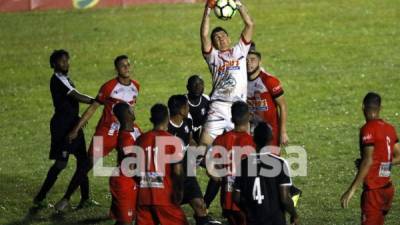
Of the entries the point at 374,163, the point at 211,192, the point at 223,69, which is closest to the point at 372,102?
the point at 374,163

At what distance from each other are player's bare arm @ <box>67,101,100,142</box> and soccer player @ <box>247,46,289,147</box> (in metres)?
A: 2.48

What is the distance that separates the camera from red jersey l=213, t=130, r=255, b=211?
13188 millimetres

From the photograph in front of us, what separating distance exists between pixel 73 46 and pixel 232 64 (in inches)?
721

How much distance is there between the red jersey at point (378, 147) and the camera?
13.0 metres

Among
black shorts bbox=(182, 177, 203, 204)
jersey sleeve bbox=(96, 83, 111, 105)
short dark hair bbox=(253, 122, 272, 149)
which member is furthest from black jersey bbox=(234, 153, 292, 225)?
jersey sleeve bbox=(96, 83, 111, 105)

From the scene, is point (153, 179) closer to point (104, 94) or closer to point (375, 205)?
point (375, 205)

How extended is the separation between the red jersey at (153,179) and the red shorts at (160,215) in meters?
0.07

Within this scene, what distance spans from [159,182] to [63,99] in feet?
15.9

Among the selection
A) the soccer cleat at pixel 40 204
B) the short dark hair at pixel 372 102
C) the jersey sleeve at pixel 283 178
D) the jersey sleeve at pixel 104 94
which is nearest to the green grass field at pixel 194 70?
the soccer cleat at pixel 40 204

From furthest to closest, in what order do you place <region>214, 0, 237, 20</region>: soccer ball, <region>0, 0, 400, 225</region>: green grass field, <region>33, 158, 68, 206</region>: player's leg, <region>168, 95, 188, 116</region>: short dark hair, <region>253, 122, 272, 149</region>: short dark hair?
<region>0, 0, 400, 225</region>: green grass field
<region>33, 158, 68, 206</region>: player's leg
<region>214, 0, 237, 20</region>: soccer ball
<region>168, 95, 188, 116</region>: short dark hair
<region>253, 122, 272, 149</region>: short dark hair

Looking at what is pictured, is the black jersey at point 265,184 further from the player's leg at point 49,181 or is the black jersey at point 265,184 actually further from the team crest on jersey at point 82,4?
the team crest on jersey at point 82,4

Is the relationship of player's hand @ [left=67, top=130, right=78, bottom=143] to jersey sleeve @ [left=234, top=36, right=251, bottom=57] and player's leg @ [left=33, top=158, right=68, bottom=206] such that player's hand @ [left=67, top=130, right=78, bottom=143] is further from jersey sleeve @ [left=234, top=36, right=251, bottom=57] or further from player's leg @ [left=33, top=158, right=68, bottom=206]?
jersey sleeve @ [left=234, top=36, right=251, bottom=57]

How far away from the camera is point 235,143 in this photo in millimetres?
13305

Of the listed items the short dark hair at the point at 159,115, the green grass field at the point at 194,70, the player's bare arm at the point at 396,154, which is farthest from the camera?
the green grass field at the point at 194,70
